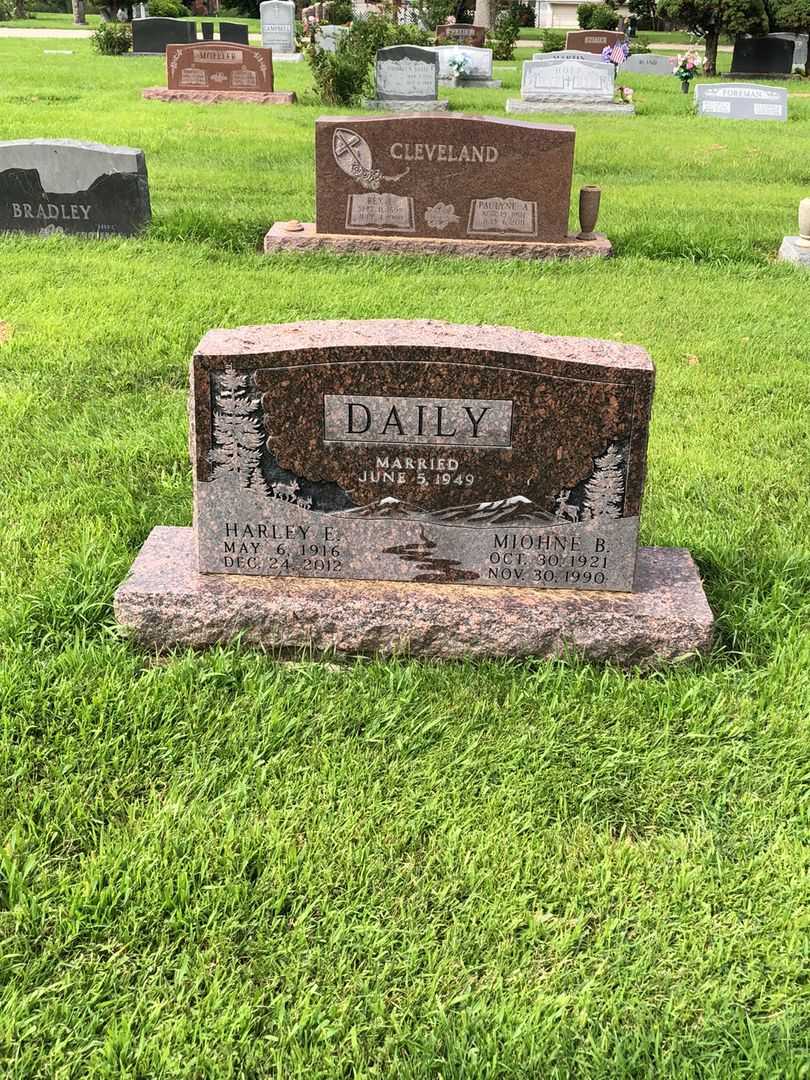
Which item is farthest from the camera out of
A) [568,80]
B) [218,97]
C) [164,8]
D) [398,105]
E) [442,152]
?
[164,8]

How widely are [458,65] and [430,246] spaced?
15698 mm

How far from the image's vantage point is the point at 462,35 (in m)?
32.3

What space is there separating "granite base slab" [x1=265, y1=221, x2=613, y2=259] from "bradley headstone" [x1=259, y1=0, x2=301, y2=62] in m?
23.0

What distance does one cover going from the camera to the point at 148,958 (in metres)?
2.48

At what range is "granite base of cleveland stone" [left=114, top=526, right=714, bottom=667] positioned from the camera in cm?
351

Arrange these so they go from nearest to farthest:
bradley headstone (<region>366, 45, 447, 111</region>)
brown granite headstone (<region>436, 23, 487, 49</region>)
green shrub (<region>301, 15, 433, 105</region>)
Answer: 1. green shrub (<region>301, 15, 433, 105</region>)
2. bradley headstone (<region>366, 45, 447, 111</region>)
3. brown granite headstone (<region>436, 23, 487, 49</region>)

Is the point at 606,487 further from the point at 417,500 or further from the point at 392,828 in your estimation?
the point at 392,828

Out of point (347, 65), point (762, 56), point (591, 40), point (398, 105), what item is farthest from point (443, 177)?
point (762, 56)

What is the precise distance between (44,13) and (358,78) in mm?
44695

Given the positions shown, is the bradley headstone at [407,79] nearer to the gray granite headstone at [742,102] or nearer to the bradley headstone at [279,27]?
the gray granite headstone at [742,102]

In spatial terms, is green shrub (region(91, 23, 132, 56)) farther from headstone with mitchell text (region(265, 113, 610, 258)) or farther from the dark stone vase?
the dark stone vase

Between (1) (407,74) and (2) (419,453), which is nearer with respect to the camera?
(2) (419,453)

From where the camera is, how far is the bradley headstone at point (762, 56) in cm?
2839

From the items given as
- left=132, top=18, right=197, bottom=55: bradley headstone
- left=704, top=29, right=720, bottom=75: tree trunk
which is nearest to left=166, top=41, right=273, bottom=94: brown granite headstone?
left=132, top=18, right=197, bottom=55: bradley headstone
